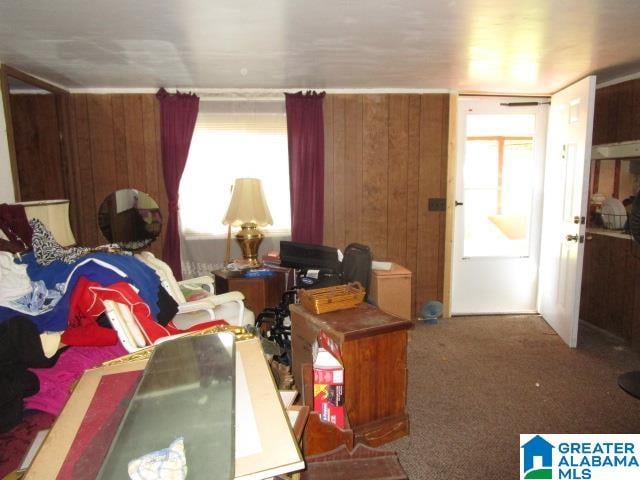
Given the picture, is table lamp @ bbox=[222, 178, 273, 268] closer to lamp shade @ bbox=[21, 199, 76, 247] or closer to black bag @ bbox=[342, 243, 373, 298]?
black bag @ bbox=[342, 243, 373, 298]

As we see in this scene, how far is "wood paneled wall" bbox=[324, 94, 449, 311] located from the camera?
3719 mm

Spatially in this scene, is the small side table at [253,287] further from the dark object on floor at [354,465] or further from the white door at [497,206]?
the white door at [497,206]

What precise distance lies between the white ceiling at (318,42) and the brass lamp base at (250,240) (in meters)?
1.15

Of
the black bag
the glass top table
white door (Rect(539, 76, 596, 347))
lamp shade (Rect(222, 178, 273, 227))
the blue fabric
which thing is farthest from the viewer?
lamp shade (Rect(222, 178, 273, 227))

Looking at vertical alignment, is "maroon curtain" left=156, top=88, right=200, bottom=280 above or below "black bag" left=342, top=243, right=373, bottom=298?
above

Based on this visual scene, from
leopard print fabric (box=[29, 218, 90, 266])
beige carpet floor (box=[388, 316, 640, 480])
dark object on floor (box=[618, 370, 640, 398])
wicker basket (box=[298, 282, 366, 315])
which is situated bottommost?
beige carpet floor (box=[388, 316, 640, 480])

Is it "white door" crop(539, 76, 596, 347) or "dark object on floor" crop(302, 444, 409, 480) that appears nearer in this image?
"dark object on floor" crop(302, 444, 409, 480)

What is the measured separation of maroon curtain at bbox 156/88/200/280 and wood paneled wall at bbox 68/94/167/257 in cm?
11

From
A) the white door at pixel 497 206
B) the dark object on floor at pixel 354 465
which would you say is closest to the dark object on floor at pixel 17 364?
the dark object on floor at pixel 354 465

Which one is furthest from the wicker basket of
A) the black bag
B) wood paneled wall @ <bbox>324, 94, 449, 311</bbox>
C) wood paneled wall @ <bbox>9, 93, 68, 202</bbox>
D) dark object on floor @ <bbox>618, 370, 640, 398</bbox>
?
wood paneled wall @ <bbox>9, 93, 68, 202</bbox>

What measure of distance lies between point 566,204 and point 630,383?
136 cm

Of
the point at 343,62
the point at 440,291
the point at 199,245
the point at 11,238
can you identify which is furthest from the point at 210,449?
the point at 440,291

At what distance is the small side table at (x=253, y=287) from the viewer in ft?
10.1

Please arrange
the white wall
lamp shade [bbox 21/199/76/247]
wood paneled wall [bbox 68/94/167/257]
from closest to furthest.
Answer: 1. lamp shade [bbox 21/199/76/247]
2. the white wall
3. wood paneled wall [bbox 68/94/167/257]
